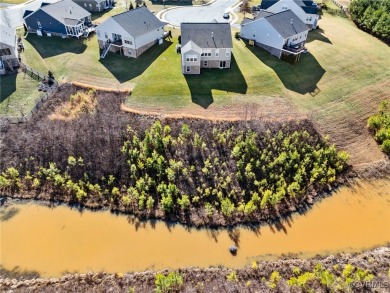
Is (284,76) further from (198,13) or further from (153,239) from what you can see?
(198,13)

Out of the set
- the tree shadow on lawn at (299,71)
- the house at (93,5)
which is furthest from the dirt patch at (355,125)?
the house at (93,5)

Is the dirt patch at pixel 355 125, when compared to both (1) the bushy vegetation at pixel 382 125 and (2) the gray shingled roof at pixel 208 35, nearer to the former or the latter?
(1) the bushy vegetation at pixel 382 125

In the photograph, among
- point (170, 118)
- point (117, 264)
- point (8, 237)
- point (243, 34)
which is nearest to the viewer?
point (117, 264)

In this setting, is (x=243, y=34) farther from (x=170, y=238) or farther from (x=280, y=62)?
(x=170, y=238)

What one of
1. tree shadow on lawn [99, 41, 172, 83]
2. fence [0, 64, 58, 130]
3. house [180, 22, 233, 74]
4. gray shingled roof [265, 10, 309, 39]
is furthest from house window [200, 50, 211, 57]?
fence [0, 64, 58, 130]

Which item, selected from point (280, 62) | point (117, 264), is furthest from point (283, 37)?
point (117, 264)

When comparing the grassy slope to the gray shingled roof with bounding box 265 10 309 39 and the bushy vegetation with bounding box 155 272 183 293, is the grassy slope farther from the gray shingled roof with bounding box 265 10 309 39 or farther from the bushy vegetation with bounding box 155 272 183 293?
the bushy vegetation with bounding box 155 272 183 293
